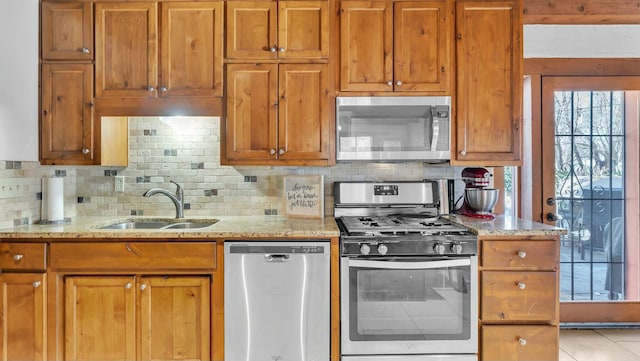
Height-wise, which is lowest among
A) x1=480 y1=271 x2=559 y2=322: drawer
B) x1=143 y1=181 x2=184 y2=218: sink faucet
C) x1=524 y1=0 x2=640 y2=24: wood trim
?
x1=480 y1=271 x2=559 y2=322: drawer

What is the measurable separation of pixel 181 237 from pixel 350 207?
3.76ft

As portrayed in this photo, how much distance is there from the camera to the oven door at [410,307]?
2.10 meters

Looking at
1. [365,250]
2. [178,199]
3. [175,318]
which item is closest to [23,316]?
[175,318]

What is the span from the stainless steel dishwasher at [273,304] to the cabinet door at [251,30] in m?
1.15

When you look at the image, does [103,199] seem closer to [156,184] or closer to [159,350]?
[156,184]

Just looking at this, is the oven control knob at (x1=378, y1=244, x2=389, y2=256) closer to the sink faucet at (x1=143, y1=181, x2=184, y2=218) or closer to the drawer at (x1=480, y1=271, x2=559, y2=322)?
the drawer at (x1=480, y1=271, x2=559, y2=322)

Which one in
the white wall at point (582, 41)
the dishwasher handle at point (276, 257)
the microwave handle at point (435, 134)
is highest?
the white wall at point (582, 41)

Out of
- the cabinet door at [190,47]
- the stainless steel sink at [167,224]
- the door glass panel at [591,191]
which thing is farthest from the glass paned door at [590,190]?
the stainless steel sink at [167,224]

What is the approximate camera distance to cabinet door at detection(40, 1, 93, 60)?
2404 mm

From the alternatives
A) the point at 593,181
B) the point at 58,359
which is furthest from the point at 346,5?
the point at 58,359

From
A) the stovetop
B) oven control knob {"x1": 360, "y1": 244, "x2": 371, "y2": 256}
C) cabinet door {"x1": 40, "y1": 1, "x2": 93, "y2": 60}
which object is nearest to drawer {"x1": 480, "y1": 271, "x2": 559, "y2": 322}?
the stovetop

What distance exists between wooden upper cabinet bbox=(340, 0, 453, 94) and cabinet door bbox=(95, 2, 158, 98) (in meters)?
1.17

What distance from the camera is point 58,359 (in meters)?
2.11

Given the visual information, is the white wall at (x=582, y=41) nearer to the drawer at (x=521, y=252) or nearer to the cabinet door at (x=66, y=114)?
the drawer at (x=521, y=252)
